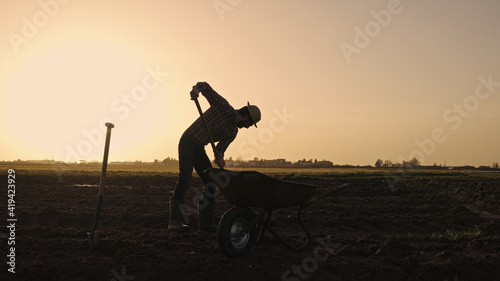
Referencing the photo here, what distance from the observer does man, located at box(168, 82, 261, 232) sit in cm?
468

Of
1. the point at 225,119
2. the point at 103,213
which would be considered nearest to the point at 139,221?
the point at 103,213

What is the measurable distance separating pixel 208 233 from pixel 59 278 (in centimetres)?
183

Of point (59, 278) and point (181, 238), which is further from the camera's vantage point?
point (181, 238)

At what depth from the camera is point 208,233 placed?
487 cm

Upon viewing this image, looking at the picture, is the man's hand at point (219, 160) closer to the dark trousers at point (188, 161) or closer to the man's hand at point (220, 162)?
the man's hand at point (220, 162)

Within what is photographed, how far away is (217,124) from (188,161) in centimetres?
55

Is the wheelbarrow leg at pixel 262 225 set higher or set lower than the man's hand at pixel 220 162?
lower

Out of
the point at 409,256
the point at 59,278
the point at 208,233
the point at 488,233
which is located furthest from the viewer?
the point at 488,233

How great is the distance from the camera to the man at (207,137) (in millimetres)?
4676

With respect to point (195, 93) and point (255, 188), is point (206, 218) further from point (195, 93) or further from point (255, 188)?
point (195, 93)

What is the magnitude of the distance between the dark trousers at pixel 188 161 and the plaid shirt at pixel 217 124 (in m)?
0.10

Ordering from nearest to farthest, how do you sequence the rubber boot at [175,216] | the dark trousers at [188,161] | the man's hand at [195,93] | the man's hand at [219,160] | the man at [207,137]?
the man's hand at [195,93] < the man's hand at [219,160] < the man at [207,137] < the dark trousers at [188,161] < the rubber boot at [175,216]

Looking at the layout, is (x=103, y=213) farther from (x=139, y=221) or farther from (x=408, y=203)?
(x=408, y=203)

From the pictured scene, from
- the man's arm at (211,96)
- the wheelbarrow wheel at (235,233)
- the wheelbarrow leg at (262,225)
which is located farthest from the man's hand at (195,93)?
the wheelbarrow leg at (262,225)
